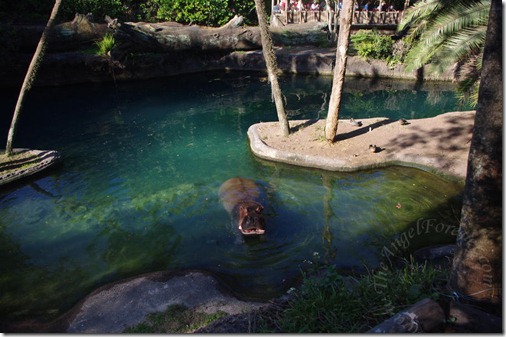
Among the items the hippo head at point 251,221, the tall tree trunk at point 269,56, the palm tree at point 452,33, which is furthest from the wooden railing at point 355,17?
the hippo head at point 251,221

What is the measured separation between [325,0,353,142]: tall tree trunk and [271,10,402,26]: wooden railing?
19495mm

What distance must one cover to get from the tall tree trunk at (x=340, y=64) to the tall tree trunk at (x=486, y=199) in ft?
23.5

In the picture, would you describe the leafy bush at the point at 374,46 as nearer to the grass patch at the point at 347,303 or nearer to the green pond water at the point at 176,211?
the green pond water at the point at 176,211

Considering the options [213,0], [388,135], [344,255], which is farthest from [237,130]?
[213,0]

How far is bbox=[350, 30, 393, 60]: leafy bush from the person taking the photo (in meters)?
23.2

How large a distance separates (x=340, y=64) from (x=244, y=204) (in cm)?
530

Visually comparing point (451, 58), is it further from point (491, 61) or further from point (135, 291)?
point (135, 291)

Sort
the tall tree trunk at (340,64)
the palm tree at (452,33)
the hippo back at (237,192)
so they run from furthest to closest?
the tall tree trunk at (340,64) < the palm tree at (452,33) < the hippo back at (237,192)

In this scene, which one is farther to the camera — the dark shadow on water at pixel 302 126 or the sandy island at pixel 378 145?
the dark shadow on water at pixel 302 126

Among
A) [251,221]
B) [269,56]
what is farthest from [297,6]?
[251,221]

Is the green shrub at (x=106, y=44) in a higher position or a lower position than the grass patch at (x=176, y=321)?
higher

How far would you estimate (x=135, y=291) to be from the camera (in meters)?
6.46

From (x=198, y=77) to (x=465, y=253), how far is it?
22393 millimetres

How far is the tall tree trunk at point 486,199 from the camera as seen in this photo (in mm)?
3736
